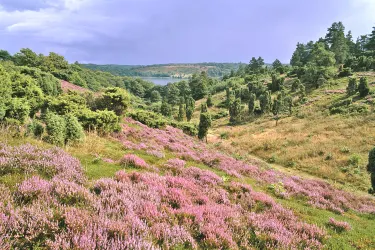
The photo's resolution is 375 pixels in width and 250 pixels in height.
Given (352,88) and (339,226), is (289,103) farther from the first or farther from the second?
(339,226)

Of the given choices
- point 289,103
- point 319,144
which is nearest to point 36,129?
point 319,144

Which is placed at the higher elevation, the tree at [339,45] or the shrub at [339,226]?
the tree at [339,45]

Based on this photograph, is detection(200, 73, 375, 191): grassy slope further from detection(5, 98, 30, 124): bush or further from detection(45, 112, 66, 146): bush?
detection(5, 98, 30, 124): bush

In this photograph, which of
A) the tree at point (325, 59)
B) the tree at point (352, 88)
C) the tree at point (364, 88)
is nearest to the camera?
the tree at point (364, 88)

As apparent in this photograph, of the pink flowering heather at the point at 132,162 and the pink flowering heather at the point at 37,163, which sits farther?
the pink flowering heather at the point at 132,162

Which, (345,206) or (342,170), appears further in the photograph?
(342,170)

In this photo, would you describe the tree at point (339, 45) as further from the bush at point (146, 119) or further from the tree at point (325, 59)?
the bush at point (146, 119)

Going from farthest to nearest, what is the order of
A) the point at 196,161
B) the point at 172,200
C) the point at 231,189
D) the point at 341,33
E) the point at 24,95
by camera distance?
the point at 341,33
the point at 24,95
the point at 196,161
the point at 231,189
the point at 172,200

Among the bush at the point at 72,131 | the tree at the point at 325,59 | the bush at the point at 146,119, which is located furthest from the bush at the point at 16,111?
the tree at the point at 325,59

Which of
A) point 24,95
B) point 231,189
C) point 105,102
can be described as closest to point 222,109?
point 105,102

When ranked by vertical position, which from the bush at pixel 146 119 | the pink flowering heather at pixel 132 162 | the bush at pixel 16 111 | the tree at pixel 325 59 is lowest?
the bush at pixel 146 119

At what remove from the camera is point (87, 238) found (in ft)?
A: 10.9

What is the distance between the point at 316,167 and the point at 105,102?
94.8 feet

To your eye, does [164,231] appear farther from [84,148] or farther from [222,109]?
[222,109]
